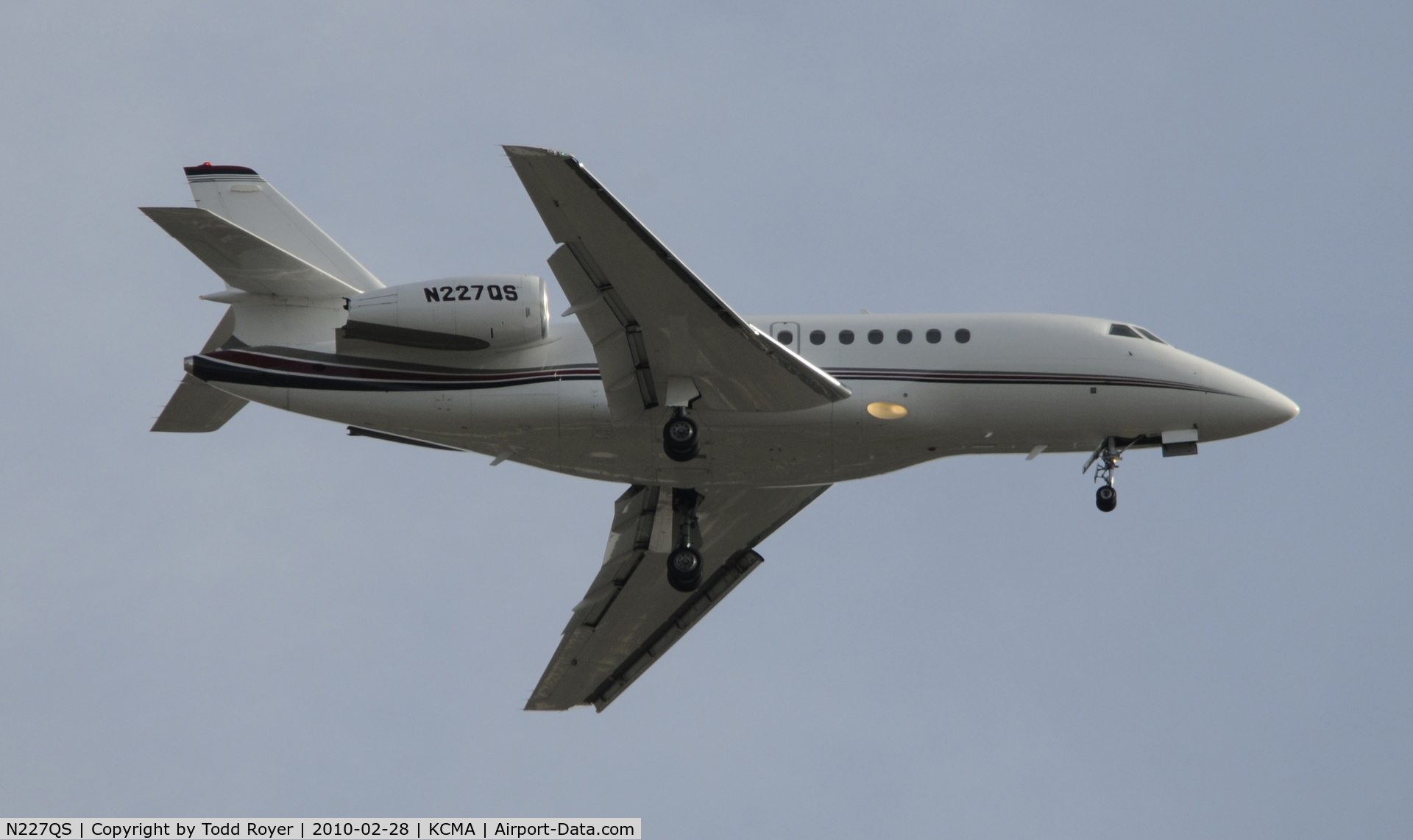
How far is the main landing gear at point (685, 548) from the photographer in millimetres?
26016

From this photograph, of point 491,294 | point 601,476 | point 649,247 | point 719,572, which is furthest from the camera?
point 719,572

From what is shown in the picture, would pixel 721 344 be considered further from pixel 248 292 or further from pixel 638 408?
pixel 248 292

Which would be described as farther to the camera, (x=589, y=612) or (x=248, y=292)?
(x=589, y=612)

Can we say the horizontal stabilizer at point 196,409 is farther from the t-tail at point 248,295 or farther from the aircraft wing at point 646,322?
the aircraft wing at point 646,322

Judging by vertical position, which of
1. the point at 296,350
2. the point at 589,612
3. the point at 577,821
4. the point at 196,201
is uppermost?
the point at 196,201

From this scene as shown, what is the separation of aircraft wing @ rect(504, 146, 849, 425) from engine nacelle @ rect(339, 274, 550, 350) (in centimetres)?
148

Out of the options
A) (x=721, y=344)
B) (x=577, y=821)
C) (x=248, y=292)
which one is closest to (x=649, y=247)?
(x=721, y=344)

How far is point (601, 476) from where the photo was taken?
2620 centimetres

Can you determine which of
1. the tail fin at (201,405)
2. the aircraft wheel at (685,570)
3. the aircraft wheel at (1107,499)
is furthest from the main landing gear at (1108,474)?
the tail fin at (201,405)

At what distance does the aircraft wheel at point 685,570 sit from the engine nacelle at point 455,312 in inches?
176

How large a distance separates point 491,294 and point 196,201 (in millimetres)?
6793

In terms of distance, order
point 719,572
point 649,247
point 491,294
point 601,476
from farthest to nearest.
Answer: point 719,572 < point 601,476 < point 491,294 < point 649,247

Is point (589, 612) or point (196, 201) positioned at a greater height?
point (196, 201)

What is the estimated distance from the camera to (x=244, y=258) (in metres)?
24.7
